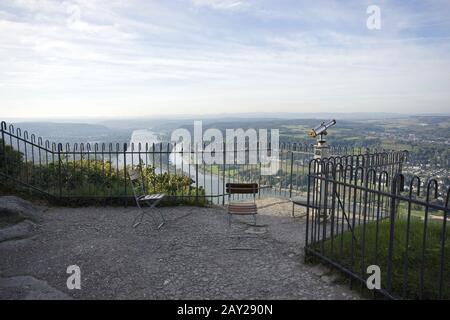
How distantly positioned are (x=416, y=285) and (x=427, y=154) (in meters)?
7.65

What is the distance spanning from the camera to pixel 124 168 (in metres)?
9.30

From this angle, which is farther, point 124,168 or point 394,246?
point 124,168

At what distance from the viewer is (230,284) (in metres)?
4.92

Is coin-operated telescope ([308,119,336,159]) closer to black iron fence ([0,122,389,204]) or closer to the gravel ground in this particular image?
black iron fence ([0,122,389,204])

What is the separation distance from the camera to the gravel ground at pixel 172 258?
15.6 feet

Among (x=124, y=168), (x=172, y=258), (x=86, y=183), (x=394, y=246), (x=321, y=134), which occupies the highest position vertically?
(x=321, y=134)

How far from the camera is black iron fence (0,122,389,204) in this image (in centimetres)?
933

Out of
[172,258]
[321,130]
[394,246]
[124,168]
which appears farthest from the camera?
[124,168]

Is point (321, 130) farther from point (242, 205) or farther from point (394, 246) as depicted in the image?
point (394, 246)

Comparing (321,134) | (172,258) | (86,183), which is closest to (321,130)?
(321,134)

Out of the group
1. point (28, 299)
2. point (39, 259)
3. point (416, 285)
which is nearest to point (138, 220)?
point (39, 259)

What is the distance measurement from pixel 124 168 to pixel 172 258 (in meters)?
4.12

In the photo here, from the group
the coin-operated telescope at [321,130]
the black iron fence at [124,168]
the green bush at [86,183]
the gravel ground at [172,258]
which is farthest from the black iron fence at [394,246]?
the green bush at [86,183]

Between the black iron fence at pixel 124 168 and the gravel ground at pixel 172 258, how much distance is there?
1.25 metres
